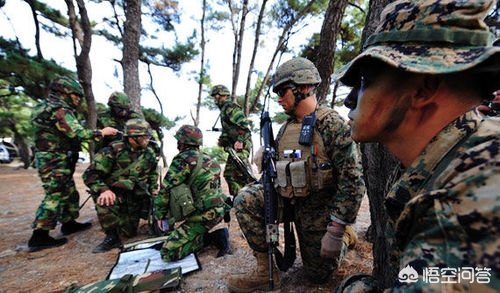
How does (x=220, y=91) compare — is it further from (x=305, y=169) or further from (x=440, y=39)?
(x=440, y=39)

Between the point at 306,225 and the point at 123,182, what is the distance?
2656 millimetres

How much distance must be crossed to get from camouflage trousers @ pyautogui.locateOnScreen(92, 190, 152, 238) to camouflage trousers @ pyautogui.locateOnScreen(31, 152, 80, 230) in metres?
0.44

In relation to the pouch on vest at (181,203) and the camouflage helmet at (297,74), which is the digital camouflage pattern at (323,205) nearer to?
the camouflage helmet at (297,74)

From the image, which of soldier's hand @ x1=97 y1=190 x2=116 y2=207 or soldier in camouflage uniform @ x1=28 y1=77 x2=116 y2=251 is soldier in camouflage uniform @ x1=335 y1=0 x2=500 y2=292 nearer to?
soldier's hand @ x1=97 y1=190 x2=116 y2=207

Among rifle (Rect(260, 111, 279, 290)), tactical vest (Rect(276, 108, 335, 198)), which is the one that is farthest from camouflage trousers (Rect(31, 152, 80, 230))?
tactical vest (Rect(276, 108, 335, 198))

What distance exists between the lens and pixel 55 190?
343 centimetres

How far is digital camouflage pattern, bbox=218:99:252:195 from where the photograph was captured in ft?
15.3

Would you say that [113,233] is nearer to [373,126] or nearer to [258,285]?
[258,285]

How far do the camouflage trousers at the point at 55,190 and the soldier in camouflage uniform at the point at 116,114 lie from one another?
2.31ft

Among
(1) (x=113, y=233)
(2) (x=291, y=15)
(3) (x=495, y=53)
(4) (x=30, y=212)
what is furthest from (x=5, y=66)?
(3) (x=495, y=53)

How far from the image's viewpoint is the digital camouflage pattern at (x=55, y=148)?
3.39 meters

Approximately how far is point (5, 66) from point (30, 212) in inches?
221

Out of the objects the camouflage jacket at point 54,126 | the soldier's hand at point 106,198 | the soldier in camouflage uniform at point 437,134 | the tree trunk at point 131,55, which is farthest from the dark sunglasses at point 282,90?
the tree trunk at point 131,55

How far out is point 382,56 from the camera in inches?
29.8
